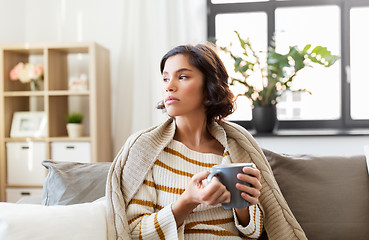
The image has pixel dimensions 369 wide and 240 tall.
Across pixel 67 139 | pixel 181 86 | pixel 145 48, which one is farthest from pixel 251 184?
pixel 145 48

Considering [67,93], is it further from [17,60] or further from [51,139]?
[17,60]

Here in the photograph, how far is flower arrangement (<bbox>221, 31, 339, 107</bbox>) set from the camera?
3188 mm

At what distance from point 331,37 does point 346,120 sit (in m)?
0.67

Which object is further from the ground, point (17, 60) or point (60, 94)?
point (17, 60)

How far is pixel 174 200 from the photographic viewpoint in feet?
4.55

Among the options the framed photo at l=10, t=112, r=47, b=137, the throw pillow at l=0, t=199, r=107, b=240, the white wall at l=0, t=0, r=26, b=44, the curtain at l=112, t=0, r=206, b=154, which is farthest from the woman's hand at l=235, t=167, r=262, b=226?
the white wall at l=0, t=0, r=26, b=44

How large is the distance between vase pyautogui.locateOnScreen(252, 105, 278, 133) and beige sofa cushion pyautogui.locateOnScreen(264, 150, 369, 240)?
163 centimetres

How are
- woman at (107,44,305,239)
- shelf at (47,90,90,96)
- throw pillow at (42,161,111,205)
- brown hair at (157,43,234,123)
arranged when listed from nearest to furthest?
woman at (107,44,305,239), brown hair at (157,43,234,123), throw pillow at (42,161,111,205), shelf at (47,90,90,96)

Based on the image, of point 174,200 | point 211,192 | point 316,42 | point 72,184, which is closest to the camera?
point 211,192

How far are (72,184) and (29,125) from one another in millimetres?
1971

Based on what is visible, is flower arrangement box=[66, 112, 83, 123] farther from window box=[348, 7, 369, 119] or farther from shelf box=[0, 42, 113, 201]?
window box=[348, 7, 369, 119]

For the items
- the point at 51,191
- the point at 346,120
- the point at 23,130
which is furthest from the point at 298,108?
the point at 51,191

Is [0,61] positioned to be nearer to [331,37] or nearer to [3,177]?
[3,177]

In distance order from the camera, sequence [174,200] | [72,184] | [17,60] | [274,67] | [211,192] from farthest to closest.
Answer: [17,60] → [274,67] → [72,184] → [174,200] → [211,192]
